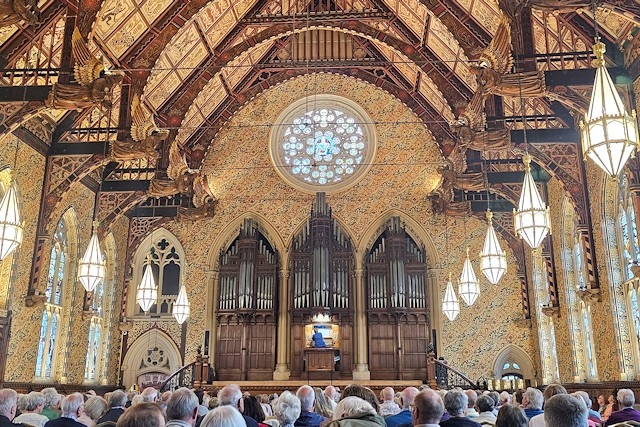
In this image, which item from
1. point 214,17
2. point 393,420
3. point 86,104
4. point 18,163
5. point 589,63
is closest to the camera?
point 393,420

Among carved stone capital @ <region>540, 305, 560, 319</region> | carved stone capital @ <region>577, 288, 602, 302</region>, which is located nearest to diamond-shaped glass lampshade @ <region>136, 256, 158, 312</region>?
carved stone capital @ <region>577, 288, 602, 302</region>

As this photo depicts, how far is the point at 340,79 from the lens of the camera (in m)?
21.3

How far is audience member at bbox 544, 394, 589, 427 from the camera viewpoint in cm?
277

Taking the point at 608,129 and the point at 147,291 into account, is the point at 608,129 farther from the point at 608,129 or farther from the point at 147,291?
the point at 147,291

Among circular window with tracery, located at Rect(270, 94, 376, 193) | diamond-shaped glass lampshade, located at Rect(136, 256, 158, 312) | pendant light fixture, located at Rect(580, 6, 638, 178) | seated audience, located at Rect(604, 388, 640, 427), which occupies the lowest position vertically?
seated audience, located at Rect(604, 388, 640, 427)

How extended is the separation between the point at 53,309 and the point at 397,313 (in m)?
9.52

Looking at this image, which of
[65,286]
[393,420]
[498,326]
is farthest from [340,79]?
[393,420]

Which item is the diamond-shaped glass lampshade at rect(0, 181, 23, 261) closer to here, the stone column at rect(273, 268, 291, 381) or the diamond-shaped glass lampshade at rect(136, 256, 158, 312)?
the diamond-shaped glass lampshade at rect(136, 256, 158, 312)

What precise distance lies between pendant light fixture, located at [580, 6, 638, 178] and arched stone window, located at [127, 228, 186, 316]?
15.5 m

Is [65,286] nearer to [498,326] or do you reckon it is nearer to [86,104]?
[86,104]

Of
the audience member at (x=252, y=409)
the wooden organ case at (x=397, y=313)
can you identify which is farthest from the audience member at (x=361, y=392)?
the wooden organ case at (x=397, y=313)

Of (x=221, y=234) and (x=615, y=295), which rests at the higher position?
(x=221, y=234)

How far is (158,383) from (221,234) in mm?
4881

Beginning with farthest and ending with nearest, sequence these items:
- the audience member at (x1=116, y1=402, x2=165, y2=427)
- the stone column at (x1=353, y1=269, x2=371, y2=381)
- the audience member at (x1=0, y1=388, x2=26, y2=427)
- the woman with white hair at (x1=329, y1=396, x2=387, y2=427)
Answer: the stone column at (x1=353, y1=269, x2=371, y2=381) < the audience member at (x1=0, y1=388, x2=26, y2=427) < the woman with white hair at (x1=329, y1=396, x2=387, y2=427) < the audience member at (x1=116, y1=402, x2=165, y2=427)
